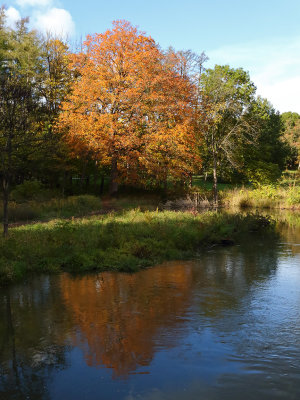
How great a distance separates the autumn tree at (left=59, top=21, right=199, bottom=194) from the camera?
29.2m

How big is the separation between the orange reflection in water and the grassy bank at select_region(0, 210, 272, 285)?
91cm

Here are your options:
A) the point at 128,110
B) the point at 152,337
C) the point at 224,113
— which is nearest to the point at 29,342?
the point at 152,337

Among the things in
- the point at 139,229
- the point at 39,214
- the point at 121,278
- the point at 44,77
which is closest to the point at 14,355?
the point at 121,278

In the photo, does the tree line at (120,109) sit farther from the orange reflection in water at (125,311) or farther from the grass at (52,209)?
the orange reflection in water at (125,311)

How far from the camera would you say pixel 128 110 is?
100ft

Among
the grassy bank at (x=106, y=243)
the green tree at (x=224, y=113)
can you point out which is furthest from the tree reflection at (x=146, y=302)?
the green tree at (x=224, y=113)

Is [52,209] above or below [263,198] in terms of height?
below

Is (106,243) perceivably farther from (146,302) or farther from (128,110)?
(128,110)

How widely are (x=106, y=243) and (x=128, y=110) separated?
1764 cm

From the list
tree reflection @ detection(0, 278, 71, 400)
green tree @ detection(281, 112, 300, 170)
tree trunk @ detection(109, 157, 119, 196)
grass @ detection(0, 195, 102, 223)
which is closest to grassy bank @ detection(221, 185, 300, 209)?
tree trunk @ detection(109, 157, 119, 196)

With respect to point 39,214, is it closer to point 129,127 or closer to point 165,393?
point 129,127

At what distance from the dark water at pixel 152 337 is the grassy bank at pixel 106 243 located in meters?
0.87

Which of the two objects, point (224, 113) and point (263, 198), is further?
point (224, 113)

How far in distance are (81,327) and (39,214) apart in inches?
552
